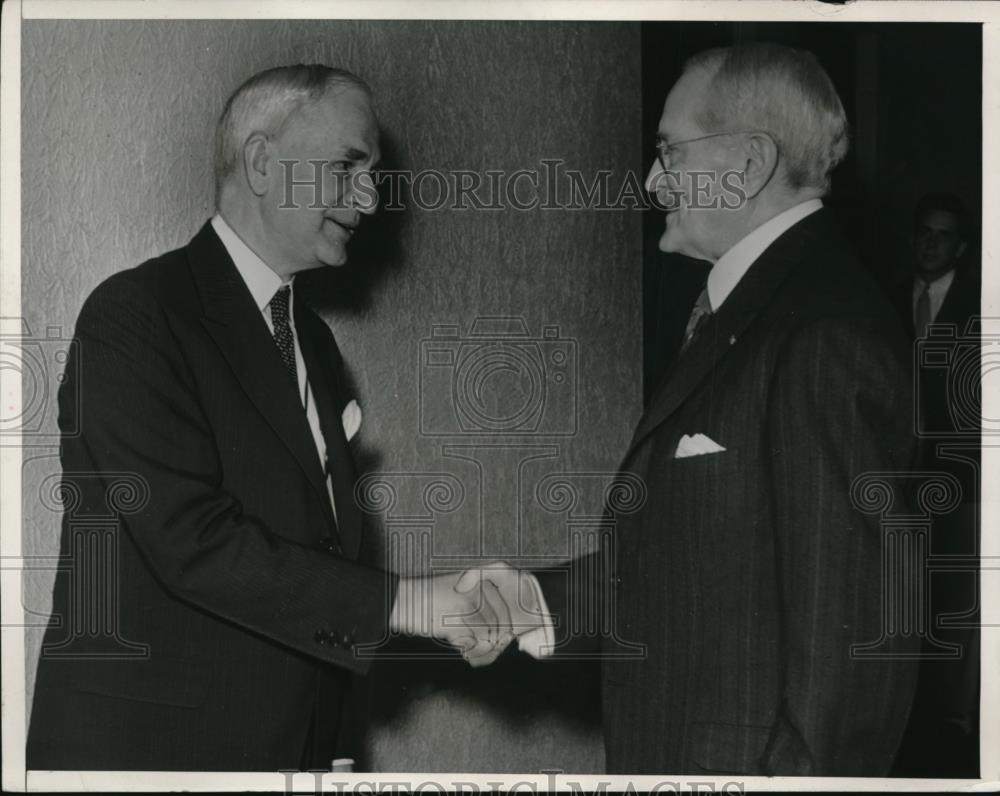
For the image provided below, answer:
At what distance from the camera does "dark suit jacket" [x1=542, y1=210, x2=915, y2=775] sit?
6.66 feet

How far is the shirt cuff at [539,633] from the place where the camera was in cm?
210

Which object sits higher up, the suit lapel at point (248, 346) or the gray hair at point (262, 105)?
the gray hair at point (262, 105)

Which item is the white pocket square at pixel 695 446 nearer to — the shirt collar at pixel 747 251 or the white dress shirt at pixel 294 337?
the shirt collar at pixel 747 251

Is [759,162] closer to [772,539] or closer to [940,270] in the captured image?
[940,270]

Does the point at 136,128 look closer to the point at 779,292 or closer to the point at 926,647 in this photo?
the point at 779,292

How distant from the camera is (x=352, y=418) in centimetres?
211

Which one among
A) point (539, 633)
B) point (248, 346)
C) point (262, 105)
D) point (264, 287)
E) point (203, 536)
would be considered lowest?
point (539, 633)

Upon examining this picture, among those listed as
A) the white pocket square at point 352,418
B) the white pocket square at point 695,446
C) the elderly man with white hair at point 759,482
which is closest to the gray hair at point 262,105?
the white pocket square at point 352,418

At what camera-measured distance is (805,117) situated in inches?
81.9

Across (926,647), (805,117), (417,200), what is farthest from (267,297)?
(926,647)

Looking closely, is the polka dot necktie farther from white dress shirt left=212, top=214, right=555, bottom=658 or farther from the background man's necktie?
the background man's necktie

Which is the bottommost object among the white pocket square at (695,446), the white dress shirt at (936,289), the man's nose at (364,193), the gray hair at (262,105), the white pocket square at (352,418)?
the white pocket square at (695,446)

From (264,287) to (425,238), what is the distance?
0.98 feet

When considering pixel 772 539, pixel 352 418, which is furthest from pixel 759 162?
pixel 352 418
